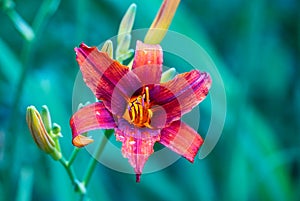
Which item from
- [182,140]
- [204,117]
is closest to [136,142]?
[182,140]

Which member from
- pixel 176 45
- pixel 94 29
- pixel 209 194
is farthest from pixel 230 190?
pixel 94 29

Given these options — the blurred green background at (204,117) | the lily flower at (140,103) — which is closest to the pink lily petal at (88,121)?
the lily flower at (140,103)

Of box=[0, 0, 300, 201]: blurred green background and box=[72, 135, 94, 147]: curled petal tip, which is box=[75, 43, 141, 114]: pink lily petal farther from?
box=[0, 0, 300, 201]: blurred green background

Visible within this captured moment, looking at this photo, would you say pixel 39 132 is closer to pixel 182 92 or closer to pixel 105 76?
pixel 105 76

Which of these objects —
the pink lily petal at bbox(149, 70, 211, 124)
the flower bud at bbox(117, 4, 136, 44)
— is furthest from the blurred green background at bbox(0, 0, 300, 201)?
the pink lily petal at bbox(149, 70, 211, 124)

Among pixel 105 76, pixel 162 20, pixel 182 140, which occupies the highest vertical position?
pixel 162 20

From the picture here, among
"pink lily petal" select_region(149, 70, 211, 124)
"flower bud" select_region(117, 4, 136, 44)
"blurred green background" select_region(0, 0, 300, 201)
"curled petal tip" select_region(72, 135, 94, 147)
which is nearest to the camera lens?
"curled petal tip" select_region(72, 135, 94, 147)

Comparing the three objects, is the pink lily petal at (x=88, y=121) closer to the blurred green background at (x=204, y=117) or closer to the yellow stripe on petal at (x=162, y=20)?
the yellow stripe on petal at (x=162, y=20)
